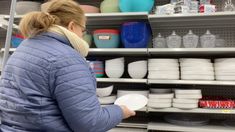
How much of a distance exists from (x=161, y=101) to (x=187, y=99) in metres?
0.20

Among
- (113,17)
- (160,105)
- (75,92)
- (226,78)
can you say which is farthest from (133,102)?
(113,17)

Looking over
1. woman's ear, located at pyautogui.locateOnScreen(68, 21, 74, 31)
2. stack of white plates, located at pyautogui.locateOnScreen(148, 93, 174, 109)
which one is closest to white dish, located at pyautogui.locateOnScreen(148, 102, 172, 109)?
stack of white plates, located at pyautogui.locateOnScreen(148, 93, 174, 109)

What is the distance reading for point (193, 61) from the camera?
2.10m

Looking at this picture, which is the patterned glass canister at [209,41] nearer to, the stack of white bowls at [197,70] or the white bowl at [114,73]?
the stack of white bowls at [197,70]

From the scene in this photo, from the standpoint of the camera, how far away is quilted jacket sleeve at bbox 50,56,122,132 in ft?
3.10

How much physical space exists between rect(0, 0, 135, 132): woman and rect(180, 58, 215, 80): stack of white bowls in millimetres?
1188

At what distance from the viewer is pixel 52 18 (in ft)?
3.45

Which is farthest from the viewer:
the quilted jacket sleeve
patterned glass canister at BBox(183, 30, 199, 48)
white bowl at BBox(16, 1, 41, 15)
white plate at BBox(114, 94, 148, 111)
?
white bowl at BBox(16, 1, 41, 15)

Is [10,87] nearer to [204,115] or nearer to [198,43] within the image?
[198,43]

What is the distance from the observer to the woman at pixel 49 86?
3.12 feet

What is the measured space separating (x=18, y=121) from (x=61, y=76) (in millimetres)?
249

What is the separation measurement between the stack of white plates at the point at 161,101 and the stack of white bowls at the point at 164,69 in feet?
0.46

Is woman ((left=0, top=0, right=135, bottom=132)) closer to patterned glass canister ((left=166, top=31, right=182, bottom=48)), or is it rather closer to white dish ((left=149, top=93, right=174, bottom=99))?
white dish ((left=149, top=93, right=174, bottom=99))

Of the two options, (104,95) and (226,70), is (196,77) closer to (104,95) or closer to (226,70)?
(226,70)
